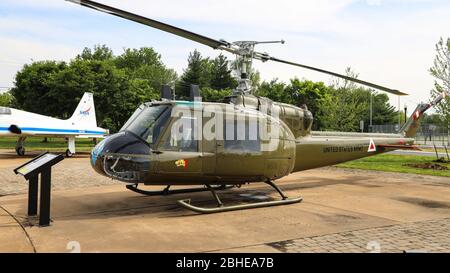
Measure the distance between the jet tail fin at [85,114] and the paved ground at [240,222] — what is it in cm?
1444

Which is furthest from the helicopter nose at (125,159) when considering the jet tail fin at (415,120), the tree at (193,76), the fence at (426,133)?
the tree at (193,76)

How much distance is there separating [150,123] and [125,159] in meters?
0.87

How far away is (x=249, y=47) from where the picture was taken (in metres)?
Result: 7.97

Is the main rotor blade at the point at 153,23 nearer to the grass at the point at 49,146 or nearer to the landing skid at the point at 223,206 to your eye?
the landing skid at the point at 223,206


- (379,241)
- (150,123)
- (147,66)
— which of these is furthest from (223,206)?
(147,66)

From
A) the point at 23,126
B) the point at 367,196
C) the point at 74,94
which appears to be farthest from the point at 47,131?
the point at 367,196

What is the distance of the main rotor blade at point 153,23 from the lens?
17.5ft

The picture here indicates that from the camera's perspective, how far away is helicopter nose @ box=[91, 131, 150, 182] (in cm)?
691

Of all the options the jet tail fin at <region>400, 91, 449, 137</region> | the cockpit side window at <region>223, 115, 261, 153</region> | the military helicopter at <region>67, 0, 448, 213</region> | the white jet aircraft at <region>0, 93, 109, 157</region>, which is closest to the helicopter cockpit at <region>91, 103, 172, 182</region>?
the military helicopter at <region>67, 0, 448, 213</region>

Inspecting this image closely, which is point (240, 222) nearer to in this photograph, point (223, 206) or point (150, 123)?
point (223, 206)

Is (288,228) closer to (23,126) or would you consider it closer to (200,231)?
(200,231)

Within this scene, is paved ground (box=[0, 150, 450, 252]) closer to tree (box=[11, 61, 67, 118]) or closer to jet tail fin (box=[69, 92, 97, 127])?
jet tail fin (box=[69, 92, 97, 127])

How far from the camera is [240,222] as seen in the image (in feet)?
22.4

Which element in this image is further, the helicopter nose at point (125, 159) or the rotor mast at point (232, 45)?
the helicopter nose at point (125, 159)
